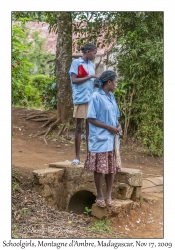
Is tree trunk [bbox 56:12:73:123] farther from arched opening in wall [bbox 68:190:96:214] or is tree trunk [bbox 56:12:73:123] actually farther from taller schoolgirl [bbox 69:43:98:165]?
taller schoolgirl [bbox 69:43:98:165]

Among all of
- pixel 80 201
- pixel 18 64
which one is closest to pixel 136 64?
pixel 80 201

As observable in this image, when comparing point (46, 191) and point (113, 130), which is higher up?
point (113, 130)

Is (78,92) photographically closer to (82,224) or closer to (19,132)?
(82,224)

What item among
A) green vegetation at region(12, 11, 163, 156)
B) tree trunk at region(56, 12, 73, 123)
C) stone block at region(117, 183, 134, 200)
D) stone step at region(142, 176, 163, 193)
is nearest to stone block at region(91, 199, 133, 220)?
stone block at region(117, 183, 134, 200)

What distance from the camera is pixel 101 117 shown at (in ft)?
14.4

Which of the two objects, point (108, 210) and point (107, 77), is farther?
point (108, 210)

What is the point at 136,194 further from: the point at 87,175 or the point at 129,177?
the point at 87,175

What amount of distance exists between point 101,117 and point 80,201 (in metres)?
2.09

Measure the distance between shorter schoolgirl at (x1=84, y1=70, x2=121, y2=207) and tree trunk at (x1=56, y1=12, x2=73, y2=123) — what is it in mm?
4787

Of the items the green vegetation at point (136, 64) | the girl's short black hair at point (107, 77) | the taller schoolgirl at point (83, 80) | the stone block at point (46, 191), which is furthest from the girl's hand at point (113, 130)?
the green vegetation at point (136, 64)

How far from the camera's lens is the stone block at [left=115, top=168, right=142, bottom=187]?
5250 mm

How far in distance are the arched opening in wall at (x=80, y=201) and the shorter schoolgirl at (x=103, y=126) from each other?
4.69 ft

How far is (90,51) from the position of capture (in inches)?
196

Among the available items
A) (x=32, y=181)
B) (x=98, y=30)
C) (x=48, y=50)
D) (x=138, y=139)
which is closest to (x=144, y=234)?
(x=32, y=181)
